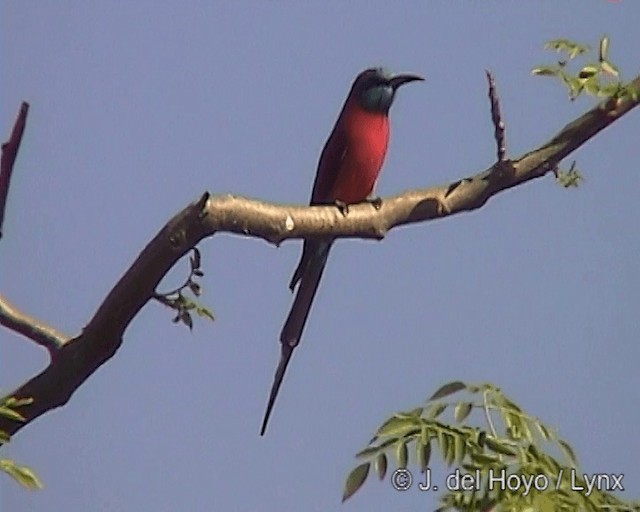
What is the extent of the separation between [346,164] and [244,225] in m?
0.30

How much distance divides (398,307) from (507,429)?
0.32m

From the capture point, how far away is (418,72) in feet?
3.47

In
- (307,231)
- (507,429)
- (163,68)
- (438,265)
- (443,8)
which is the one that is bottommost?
(507,429)

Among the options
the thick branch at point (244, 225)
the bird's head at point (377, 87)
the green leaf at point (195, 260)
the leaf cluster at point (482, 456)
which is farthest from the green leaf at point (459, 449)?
the bird's head at point (377, 87)

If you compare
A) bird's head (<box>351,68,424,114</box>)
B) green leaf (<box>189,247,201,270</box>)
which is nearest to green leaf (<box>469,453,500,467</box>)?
green leaf (<box>189,247,201,270</box>)

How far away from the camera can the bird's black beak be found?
1.05m

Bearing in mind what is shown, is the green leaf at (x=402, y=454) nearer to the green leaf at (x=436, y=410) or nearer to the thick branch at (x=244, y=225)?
the green leaf at (x=436, y=410)

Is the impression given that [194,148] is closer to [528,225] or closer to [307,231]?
[307,231]

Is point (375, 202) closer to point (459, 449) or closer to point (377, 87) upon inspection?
point (377, 87)

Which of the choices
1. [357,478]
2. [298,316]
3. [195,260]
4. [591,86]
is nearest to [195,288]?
[195,260]

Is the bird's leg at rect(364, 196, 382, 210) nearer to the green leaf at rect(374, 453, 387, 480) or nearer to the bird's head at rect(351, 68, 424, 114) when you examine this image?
Result: the bird's head at rect(351, 68, 424, 114)

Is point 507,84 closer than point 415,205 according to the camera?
No

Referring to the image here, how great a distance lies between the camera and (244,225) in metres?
0.76

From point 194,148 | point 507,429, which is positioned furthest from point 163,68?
point 507,429
